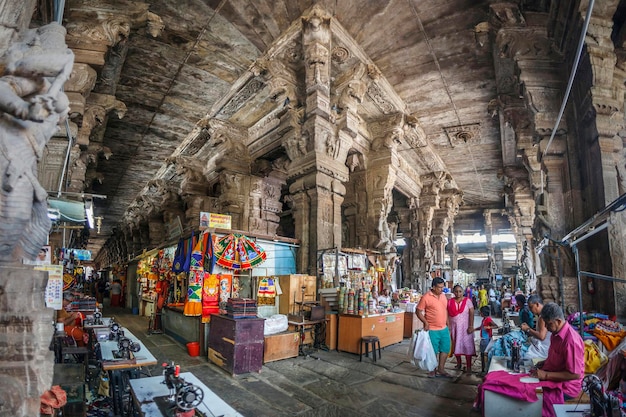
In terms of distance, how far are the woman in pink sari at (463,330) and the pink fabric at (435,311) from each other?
415 millimetres

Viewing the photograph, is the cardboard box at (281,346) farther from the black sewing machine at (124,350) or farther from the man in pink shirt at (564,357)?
the man in pink shirt at (564,357)

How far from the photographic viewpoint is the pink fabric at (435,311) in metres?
5.31

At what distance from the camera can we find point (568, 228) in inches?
222

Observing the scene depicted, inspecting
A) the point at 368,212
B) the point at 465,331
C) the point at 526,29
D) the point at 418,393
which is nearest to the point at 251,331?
the point at 418,393

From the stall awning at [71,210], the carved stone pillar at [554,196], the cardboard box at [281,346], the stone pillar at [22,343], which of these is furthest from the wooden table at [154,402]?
the carved stone pillar at [554,196]

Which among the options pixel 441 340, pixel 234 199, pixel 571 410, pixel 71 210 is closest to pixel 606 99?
pixel 441 340

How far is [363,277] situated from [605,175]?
5.44 meters

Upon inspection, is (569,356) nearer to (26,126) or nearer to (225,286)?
(26,126)

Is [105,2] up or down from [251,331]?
up

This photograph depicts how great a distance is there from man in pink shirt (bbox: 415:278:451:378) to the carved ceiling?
5.08 meters

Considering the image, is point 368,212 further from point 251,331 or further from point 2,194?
point 2,194

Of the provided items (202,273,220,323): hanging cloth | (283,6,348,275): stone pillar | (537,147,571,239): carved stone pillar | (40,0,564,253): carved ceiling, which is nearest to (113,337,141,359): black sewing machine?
(202,273,220,323): hanging cloth

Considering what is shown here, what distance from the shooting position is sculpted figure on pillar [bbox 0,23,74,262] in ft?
6.02

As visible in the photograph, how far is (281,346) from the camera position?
6.15 meters
